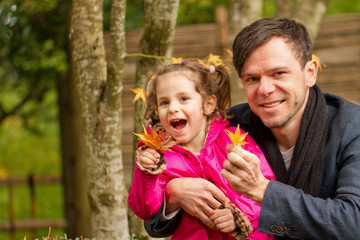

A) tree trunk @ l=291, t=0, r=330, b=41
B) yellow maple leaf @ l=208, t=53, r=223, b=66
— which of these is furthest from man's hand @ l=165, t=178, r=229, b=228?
tree trunk @ l=291, t=0, r=330, b=41

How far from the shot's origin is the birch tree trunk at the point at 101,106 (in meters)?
3.16

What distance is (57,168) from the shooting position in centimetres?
1098

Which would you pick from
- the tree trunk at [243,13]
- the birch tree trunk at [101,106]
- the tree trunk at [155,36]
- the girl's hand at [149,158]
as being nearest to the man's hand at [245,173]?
the girl's hand at [149,158]

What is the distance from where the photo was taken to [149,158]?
229 centimetres

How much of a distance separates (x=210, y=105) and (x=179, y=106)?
299 mm

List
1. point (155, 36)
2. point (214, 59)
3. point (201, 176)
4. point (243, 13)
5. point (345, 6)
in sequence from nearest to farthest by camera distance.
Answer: point (201, 176) < point (214, 59) < point (155, 36) < point (243, 13) < point (345, 6)

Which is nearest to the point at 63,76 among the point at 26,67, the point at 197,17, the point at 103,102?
the point at 26,67

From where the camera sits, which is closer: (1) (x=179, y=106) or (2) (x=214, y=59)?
(1) (x=179, y=106)

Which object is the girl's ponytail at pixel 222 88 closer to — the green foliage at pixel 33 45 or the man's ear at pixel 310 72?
the man's ear at pixel 310 72

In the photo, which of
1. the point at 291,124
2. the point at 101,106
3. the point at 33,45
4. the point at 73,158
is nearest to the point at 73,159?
the point at 73,158

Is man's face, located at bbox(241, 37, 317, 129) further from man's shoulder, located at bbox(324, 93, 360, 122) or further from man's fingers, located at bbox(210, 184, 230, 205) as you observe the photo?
man's fingers, located at bbox(210, 184, 230, 205)

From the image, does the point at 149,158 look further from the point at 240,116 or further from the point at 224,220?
the point at 240,116

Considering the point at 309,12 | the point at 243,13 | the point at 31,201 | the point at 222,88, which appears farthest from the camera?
the point at 31,201

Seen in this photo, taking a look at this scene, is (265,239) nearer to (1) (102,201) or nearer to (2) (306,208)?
(2) (306,208)
